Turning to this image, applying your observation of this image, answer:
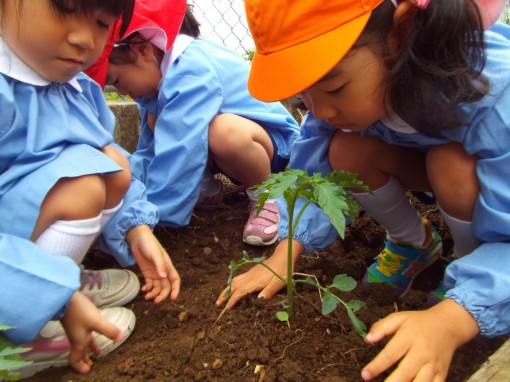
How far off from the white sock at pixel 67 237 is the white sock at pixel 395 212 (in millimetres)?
910

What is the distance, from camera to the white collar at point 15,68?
50.9 inches

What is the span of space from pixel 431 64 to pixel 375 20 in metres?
0.17

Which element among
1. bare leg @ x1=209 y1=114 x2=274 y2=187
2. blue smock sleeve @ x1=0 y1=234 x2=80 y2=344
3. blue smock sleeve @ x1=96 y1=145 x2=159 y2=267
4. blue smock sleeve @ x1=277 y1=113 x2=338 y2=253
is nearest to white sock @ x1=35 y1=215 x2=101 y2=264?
blue smock sleeve @ x1=0 y1=234 x2=80 y2=344

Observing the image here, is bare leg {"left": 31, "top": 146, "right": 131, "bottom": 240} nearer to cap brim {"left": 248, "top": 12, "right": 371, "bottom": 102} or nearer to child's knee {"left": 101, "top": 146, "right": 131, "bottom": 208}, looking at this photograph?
child's knee {"left": 101, "top": 146, "right": 131, "bottom": 208}

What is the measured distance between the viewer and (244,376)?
114 cm

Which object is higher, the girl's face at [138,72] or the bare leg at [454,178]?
the bare leg at [454,178]

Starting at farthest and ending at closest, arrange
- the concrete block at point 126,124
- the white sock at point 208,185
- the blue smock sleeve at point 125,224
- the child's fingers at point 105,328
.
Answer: the concrete block at point 126,124 → the white sock at point 208,185 → the blue smock sleeve at point 125,224 → the child's fingers at point 105,328

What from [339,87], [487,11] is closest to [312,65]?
[339,87]

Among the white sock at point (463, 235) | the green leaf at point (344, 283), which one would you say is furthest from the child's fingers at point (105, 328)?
the white sock at point (463, 235)

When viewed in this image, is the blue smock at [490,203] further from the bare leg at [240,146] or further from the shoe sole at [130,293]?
the shoe sole at [130,293]

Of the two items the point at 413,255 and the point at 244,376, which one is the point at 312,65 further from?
the point at 413,255

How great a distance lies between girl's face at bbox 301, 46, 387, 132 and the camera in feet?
3.69

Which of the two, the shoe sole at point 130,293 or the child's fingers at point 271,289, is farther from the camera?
the shoe sole at point 130,293

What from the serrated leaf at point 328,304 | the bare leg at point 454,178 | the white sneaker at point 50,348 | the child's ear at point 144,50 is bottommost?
the white sneaker at point 50,348
